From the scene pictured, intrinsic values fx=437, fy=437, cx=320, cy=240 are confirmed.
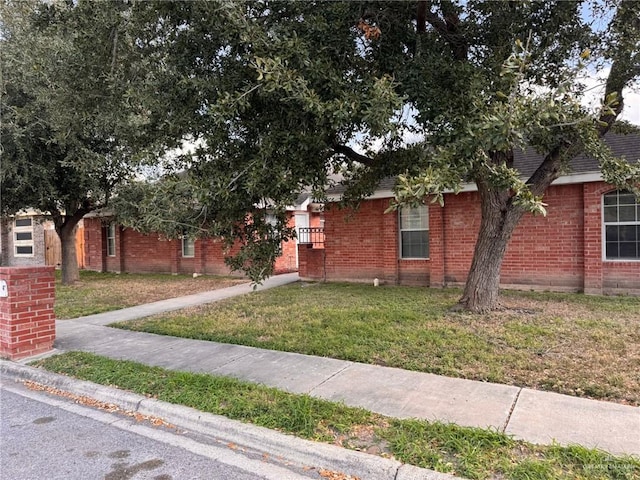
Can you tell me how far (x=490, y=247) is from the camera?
796 cm

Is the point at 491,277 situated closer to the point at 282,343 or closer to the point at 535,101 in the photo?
the point at 282,343

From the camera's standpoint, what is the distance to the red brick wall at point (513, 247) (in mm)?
9703

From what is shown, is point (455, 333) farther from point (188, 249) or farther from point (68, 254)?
point (68, 254)

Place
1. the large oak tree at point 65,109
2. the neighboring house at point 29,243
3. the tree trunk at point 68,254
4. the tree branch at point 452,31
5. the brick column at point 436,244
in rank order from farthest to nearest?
the neighboring house at point 29,243 < the tree trunk at point 68,254 < the brick column at point 436,244 < the tree branch at point 452,31 < the large oak tree at point 65,109

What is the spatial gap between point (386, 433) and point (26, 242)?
1099 inches

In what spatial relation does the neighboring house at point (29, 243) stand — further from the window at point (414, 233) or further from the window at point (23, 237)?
the window at point (414, 233)

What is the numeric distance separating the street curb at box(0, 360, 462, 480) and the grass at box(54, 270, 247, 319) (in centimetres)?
525

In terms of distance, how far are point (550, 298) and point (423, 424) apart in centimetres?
679

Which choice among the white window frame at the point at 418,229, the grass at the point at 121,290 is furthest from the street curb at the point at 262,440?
the white window frame at the point at 418,229

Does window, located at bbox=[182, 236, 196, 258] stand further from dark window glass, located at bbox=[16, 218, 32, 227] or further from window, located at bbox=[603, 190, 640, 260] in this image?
window, located at bbox=[603, 190, 640, 260]

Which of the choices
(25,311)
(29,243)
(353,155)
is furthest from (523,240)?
(29,243)

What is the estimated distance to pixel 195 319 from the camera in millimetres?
8609

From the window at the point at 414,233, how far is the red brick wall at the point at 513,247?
230mm

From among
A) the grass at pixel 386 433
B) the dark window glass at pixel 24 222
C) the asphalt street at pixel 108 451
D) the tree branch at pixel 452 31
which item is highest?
the tree branch at pixel 452 31
